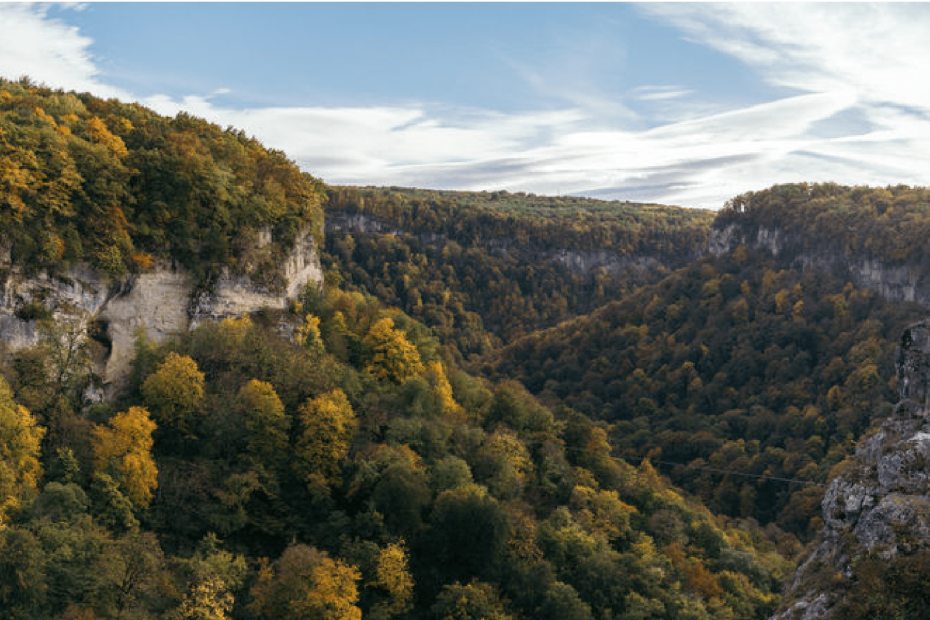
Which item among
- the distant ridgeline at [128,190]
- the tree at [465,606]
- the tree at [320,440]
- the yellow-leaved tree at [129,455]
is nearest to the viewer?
the yellow-leaved tree at [129,455]

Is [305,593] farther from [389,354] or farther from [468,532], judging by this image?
[389,354]

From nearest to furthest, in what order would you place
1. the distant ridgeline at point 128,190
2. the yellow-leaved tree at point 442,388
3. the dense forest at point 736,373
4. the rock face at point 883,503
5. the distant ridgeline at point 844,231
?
1. the rock face at point 883,503
2. the distant ridgeline at point 128,190
3. the yellow-leaved tree at point 442,388
4. the dense forest at point 736,373
5. the distant ridgeline at point 844,231

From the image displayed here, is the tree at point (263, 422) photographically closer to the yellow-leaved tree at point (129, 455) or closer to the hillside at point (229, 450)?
the hillside at point (229, 450)

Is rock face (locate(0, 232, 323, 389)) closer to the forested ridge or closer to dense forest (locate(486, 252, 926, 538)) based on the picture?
the forested ridge

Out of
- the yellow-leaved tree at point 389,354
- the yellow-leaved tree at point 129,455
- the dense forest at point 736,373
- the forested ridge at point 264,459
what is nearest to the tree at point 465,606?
the forested ridge at point 264,459

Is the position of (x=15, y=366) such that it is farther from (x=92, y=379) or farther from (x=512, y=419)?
(x=512, y=419)

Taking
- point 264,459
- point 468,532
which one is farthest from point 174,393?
point 468,532

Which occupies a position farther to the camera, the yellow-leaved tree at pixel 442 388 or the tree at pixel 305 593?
the yellow-leaved tree at pixel 442 388
